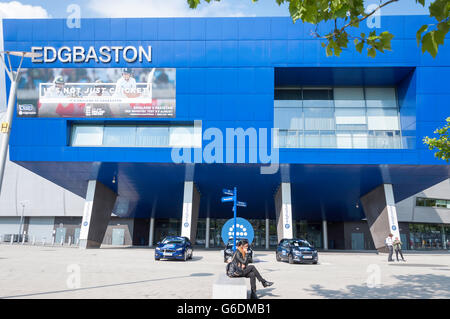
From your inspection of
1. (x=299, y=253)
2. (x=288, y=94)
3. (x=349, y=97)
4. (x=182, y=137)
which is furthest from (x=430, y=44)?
(x=349, y=97)

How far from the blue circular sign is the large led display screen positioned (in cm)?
1378

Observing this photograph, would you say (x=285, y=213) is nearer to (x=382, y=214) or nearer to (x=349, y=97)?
(x=382, y=214)

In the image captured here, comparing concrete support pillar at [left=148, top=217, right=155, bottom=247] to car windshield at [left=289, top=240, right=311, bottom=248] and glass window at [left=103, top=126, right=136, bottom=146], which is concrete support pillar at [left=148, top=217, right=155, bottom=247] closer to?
glass window at [left=103, top=126, right=136, bottom=146]


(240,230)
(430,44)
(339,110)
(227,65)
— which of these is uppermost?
(227,65)

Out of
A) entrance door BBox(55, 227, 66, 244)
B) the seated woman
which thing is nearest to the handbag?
the seated woman

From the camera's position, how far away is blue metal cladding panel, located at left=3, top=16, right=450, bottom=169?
23.9 metres

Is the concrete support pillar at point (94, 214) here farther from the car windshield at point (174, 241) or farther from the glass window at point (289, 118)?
the glass window at point (289, 118)

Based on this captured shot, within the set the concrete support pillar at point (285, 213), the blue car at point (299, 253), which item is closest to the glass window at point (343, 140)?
the concrete support pillar at point (285, 213)

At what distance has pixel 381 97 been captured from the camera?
27.4m

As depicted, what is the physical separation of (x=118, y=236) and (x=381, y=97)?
143 ft

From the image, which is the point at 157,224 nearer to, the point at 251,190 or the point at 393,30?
the point at 251,190

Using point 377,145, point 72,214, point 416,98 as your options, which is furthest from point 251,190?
point 72,214

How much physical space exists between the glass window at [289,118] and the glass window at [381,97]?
17.7 ft
